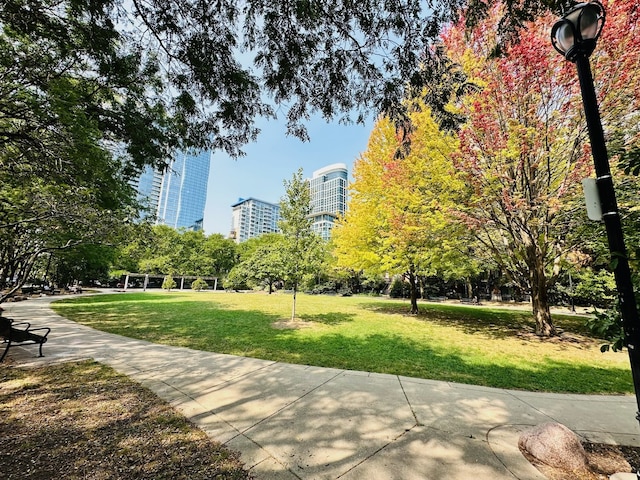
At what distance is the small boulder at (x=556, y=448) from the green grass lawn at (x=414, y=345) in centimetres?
244

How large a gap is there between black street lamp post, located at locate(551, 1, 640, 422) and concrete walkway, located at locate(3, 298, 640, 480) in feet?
5.13

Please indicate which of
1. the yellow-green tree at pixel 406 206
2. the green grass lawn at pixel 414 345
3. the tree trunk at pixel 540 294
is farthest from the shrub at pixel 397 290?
the tree trunk at pixel 540 294

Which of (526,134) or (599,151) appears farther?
(526,134)

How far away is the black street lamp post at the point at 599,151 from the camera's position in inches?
86.0

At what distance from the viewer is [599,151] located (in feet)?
7.77

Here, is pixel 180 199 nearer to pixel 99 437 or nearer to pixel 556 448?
pixel 99 437

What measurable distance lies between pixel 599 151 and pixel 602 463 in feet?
10.1

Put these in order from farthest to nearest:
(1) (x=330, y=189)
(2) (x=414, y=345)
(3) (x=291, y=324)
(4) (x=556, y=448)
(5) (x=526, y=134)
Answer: (1) (x=330, y=189) < (3) (x=291, y=324) < (2) (x=414, y=345) < (5) (x=526, y=134) < (4) (x=556, y=448)

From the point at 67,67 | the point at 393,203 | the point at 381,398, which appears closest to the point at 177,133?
the point at 67,67

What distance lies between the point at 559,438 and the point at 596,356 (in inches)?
284

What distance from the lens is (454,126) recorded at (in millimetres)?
4297

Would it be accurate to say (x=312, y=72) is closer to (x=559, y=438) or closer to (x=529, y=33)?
(x=559, y=438)

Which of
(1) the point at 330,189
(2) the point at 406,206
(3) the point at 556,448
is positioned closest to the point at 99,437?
(3) the point at 556,448

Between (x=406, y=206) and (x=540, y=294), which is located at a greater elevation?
(x=406, y=206)
